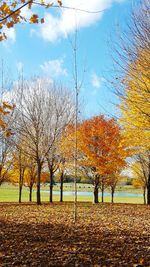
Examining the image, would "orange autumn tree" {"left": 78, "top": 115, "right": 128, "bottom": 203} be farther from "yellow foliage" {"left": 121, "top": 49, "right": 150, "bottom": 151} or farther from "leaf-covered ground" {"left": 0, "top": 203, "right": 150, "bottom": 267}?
"leaf-covered ground" {"left": 0, "top": 203, "right": 150, "bottom": 267}

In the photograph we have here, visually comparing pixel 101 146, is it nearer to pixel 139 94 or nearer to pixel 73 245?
pixel 139 94

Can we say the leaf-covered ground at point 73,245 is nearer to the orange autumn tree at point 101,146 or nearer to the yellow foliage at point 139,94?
the yellow foliage at point 139,94

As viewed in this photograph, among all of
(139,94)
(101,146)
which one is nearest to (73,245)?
(139,94)

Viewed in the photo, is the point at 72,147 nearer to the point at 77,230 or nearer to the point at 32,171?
the point at 32,171

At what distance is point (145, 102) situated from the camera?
30.3 ft

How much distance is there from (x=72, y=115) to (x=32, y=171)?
10.7 metres

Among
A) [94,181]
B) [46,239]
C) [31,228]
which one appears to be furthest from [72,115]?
[46,239]

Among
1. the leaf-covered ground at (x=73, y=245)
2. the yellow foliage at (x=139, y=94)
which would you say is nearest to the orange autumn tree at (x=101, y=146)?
the yellow foliage at (x=139, y=94)

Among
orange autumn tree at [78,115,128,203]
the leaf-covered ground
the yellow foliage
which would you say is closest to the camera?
the leaf-covered ground

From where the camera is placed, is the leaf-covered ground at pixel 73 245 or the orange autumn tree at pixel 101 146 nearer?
the leaf-covered ground at pixel 73 245

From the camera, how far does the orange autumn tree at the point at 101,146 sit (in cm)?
2334

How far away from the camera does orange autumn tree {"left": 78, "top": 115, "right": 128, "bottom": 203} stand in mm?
23337

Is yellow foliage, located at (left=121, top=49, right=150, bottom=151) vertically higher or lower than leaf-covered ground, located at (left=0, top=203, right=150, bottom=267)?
higher

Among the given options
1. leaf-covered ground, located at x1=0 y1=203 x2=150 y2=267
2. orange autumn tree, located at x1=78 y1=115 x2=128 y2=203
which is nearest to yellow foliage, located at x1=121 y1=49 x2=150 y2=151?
leaf-covered ground, located at x1=0 y1=203 x2=150 y2=267
